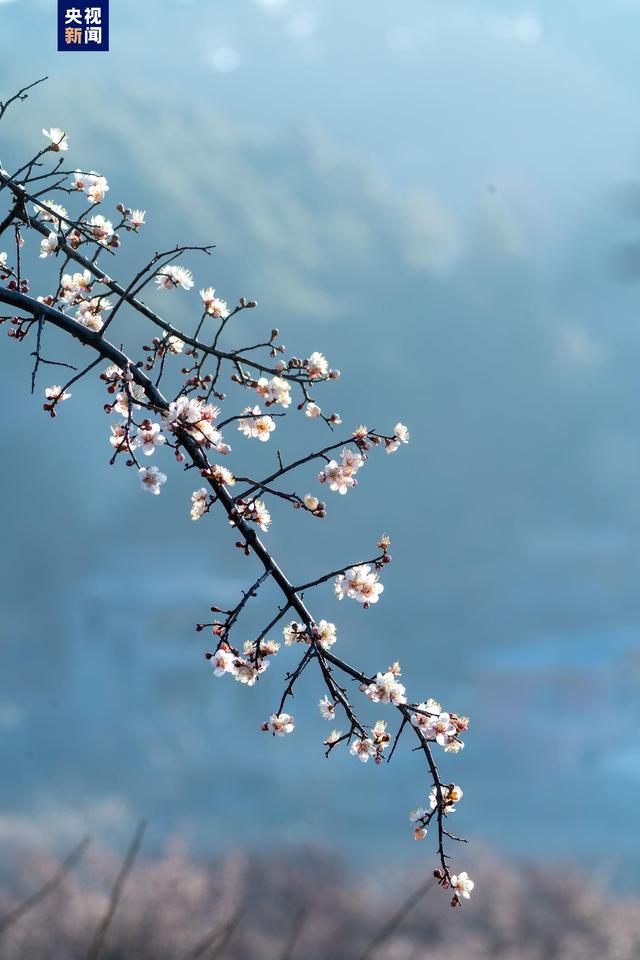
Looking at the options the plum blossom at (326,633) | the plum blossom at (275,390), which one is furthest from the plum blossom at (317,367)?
the plum blossom at (326,633)

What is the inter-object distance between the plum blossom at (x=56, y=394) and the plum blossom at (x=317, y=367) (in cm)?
113

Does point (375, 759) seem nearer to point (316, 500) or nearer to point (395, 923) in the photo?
point (316, 500)

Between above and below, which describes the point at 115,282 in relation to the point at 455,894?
above

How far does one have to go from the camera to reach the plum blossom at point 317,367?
15.2ft

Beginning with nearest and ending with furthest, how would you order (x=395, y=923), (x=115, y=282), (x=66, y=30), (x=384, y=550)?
(x=395, y=923) < (x=384, y=550) < (x=115, y=282) < (x=66, y=30)

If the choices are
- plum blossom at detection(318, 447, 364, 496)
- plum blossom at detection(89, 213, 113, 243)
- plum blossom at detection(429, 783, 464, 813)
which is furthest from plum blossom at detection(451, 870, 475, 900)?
plum blossom at detection(89, 213, 113, 243)

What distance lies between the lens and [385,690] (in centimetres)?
430

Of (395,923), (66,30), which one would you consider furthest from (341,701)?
(66,30)

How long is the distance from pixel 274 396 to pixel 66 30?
3.73m

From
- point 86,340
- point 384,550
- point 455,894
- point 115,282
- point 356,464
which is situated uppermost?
point 115,282

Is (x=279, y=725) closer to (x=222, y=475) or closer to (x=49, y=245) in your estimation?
(x=222, y=475)

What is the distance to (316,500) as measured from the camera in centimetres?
434

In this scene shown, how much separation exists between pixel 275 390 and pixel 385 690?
4.92 ft

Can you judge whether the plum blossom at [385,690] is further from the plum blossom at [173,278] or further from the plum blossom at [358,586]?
the plum blossom at [173,278]
